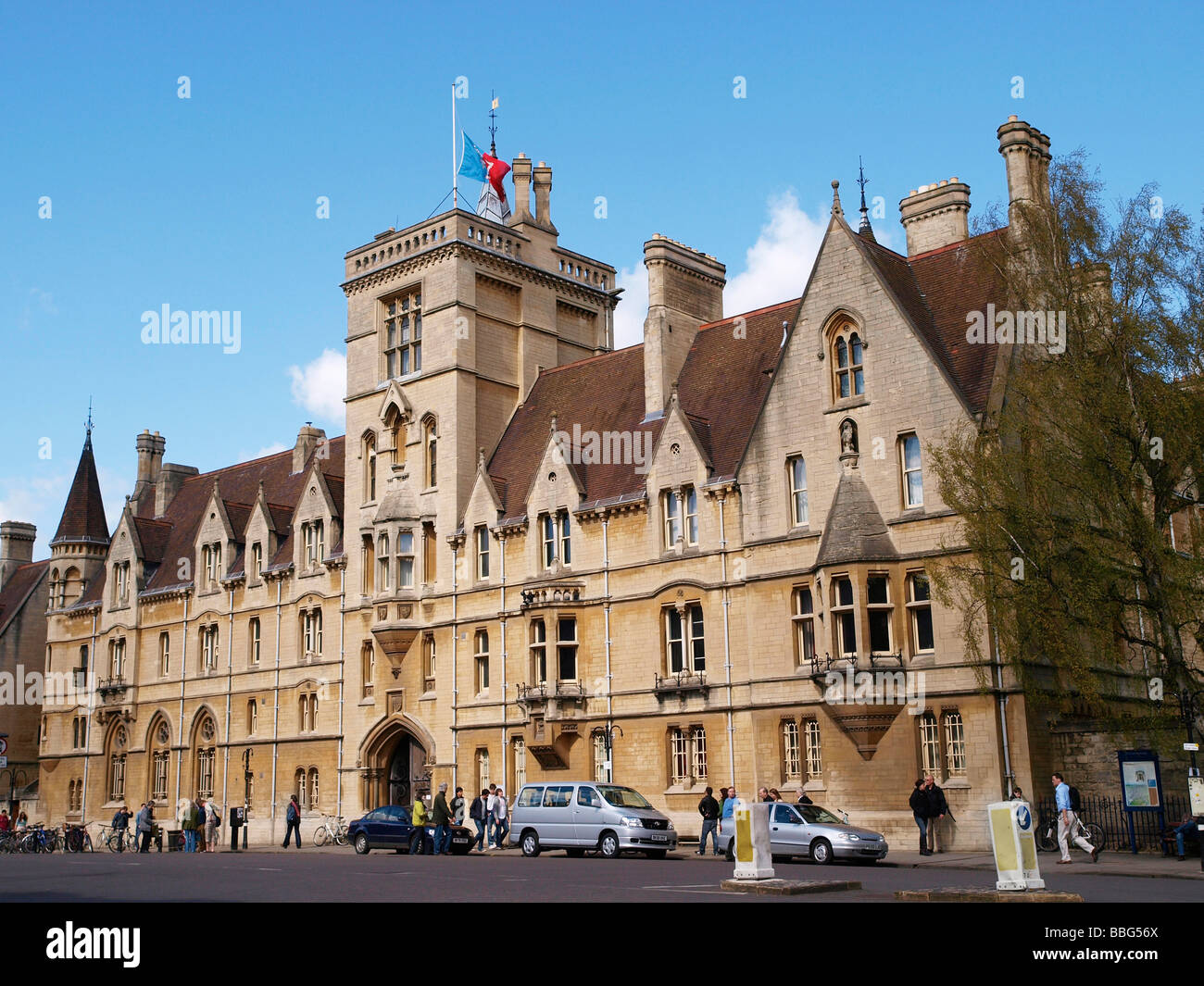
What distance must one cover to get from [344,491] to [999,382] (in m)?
27.0

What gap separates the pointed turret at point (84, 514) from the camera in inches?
2532

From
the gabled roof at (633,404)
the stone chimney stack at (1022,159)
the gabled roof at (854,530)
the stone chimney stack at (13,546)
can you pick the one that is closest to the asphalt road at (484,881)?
the gabled roof at (854,530)

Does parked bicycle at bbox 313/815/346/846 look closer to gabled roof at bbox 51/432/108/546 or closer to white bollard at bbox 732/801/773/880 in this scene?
gabled roof at bbox 51/432/108/546

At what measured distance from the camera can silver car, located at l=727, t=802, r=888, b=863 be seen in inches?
1050

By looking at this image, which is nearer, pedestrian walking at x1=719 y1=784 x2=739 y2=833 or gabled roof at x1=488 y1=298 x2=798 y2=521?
pedestrian walking at x1=719 y1=784 x2=739 y2=833

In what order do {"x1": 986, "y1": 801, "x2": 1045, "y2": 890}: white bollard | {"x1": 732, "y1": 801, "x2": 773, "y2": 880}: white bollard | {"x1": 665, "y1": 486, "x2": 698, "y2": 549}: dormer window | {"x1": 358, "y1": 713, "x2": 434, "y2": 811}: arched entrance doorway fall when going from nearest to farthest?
{"x1": 986, "y1": 801, "x2": 1045, "y2": 890}: white bollard
{"x1": 732, "y1": 801, "x2": 773, "y2": 880}: white bollard
{"x1": 665, "y1": 486, "x2": 698, "y2": 549}: dormer window
{"x1": 358, "y1": 713, "x2": 434, "y2": 811}: arched entrance doorway

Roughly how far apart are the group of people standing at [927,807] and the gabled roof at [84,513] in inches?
1880

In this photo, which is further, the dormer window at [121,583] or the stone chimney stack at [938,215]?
the dormer window at [121,583]

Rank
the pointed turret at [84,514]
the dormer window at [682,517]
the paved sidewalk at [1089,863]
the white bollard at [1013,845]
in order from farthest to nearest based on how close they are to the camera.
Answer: the pointed turret at [84,514]
the dormer window at [682,517]
the paved sidewalk at [1089,863]
the white bollard at [1013,845]

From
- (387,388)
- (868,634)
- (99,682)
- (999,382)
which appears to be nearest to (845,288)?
(999,382)

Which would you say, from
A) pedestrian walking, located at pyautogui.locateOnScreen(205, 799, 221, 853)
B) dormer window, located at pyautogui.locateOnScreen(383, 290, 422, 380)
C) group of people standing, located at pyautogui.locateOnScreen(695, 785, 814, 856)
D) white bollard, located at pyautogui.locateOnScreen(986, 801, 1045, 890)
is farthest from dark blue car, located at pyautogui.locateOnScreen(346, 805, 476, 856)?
white bollard, located at pyautogui.locateOnScreen(986, 801, 1045, 890)

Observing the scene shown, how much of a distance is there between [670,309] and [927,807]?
64.2 ft

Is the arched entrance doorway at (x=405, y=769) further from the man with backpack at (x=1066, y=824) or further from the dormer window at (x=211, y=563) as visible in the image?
the man with backpack at (x=1066, y=824)
